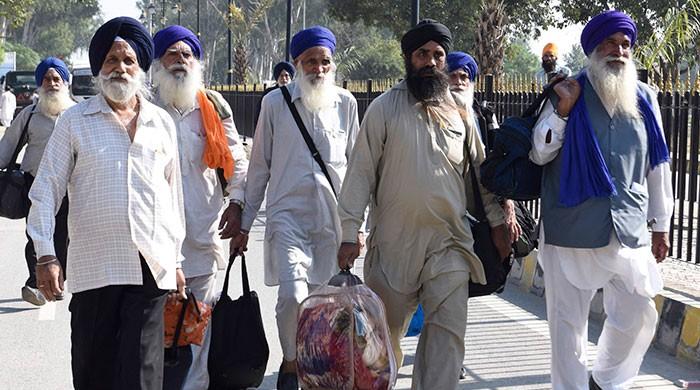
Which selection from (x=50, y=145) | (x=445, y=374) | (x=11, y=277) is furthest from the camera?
(x=11, y=277)

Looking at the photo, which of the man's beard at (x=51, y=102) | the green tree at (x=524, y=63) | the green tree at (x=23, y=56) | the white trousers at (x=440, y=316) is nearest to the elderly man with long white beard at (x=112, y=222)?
the white trousers at (x=440, y=316)

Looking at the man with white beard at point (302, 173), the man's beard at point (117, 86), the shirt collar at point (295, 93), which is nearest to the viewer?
the man's beard at point (117, 86)

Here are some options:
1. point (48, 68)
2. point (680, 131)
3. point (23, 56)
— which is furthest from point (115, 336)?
point (23, 56)

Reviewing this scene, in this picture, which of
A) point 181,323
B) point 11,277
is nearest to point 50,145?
point 181,323

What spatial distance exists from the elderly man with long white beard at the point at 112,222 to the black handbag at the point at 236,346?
47.3 inches

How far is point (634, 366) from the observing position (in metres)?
6.07

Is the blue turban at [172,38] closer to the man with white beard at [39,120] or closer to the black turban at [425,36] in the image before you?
the black turban at [425,36]

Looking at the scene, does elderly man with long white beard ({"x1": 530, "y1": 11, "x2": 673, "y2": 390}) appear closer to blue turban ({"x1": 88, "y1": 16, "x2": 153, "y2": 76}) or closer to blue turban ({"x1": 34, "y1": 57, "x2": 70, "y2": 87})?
blue turban ({"x1": 88, "y1": 16, "x2": 153, "y2": 76})

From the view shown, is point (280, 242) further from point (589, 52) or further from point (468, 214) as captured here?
point (589, 52)

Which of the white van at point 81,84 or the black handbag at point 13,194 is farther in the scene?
the white van at point 81,84

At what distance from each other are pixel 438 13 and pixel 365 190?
1471 inches

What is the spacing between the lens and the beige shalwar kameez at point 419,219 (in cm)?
557

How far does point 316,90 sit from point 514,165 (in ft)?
4.45

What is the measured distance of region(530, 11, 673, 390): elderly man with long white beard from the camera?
567 centimetres
